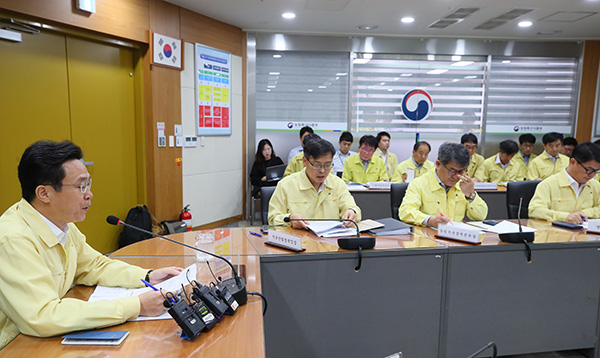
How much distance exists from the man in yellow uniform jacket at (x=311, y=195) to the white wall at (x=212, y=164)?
278 centimetres

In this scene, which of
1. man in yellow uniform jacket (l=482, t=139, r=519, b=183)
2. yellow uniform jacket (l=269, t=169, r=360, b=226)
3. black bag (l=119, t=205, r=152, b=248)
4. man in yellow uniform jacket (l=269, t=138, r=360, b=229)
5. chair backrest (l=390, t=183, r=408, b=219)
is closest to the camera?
man in yellow uniform jacket (l=269, t=138, r=360, b=229)

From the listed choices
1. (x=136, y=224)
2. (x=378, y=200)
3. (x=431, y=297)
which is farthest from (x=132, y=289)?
(x=378, y=200)

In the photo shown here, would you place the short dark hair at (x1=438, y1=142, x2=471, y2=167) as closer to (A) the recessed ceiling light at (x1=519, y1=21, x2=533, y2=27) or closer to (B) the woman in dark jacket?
(B) the woman in dark jacket

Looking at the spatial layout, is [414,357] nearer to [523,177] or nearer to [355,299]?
[355,299]

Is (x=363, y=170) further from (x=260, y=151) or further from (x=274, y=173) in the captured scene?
(x=260, y=151)

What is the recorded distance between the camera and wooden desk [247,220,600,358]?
1.99 meters

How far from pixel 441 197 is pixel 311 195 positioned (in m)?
0.92

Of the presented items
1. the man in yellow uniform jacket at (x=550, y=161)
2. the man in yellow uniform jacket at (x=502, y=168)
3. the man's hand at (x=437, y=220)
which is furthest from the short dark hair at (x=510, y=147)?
the man's hand at (x=437, y=220)

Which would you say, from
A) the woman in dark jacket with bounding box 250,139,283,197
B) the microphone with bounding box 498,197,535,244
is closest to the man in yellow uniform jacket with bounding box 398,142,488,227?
the microphone with bounding box 498,197,535,244

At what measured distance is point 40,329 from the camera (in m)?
1.14

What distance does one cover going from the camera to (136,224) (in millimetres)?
4449

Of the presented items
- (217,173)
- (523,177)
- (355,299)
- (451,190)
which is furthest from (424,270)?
(523,177)

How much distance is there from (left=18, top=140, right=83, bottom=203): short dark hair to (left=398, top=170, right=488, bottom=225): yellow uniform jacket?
2.11m

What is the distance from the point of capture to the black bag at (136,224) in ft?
14.3
